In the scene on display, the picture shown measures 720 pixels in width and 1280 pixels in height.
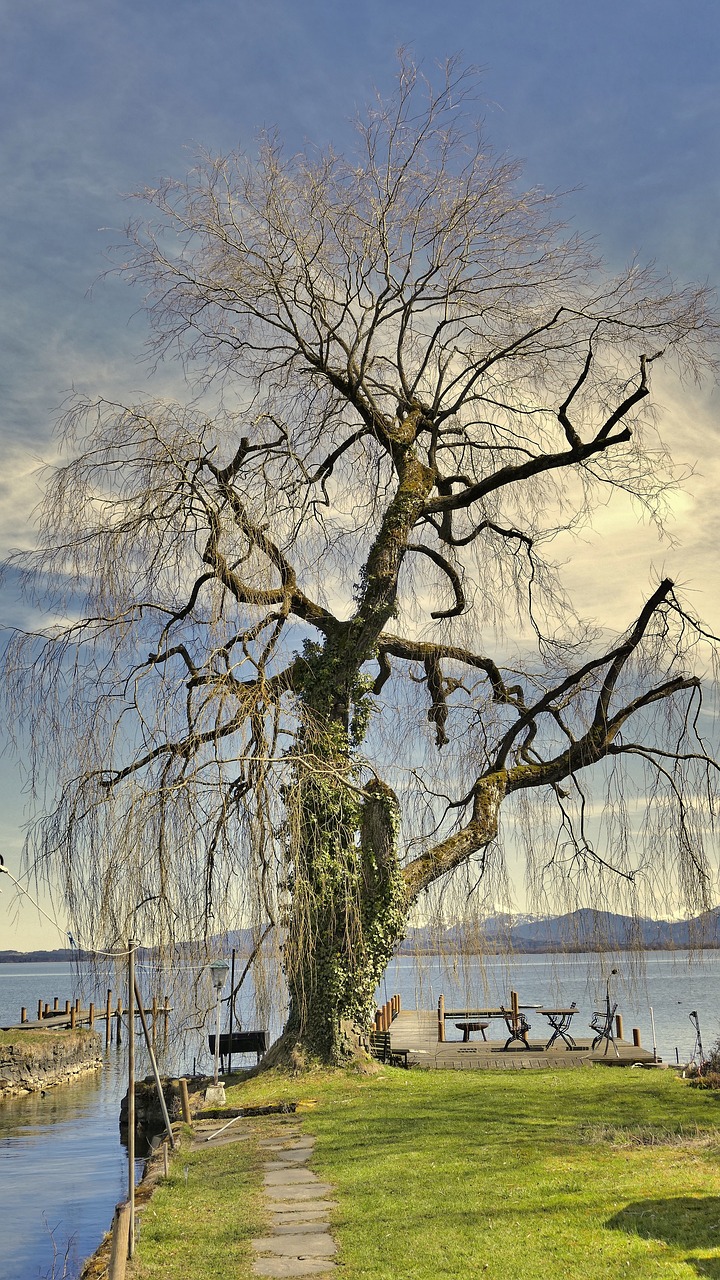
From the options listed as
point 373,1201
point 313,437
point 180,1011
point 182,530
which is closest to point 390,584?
point 313,437

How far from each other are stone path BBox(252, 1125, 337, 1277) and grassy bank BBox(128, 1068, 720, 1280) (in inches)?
4.9

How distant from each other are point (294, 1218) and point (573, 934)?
15.9ft

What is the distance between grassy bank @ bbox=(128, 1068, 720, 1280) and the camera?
6.13m

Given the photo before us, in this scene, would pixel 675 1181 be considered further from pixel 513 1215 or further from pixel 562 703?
pixel 562 703

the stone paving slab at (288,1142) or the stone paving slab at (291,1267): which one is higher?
the stone paving slab at (291,1267)

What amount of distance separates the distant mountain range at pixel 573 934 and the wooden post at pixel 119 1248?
221 inches

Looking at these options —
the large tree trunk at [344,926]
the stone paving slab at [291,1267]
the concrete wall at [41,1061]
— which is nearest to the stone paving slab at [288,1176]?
the stone paving slab at [291,1267]

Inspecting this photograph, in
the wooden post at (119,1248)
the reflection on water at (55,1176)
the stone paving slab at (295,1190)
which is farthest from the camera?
the reflection on water at (55,1176)

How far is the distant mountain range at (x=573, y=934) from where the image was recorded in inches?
412

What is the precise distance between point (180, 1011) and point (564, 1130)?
13.4 feet

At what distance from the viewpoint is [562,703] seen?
42.5 feet


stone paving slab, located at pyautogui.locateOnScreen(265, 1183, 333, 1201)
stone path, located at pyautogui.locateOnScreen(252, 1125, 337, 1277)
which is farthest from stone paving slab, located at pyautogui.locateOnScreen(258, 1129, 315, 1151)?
stone paving slab, located at pyautogui.locateOnScreen(265, 1183, 333, 1201)

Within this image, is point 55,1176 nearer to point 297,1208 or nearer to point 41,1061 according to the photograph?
point 297,1208

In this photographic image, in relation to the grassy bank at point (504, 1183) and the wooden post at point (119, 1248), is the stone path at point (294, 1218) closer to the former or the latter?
the grassy bank at point (504, 1183)
